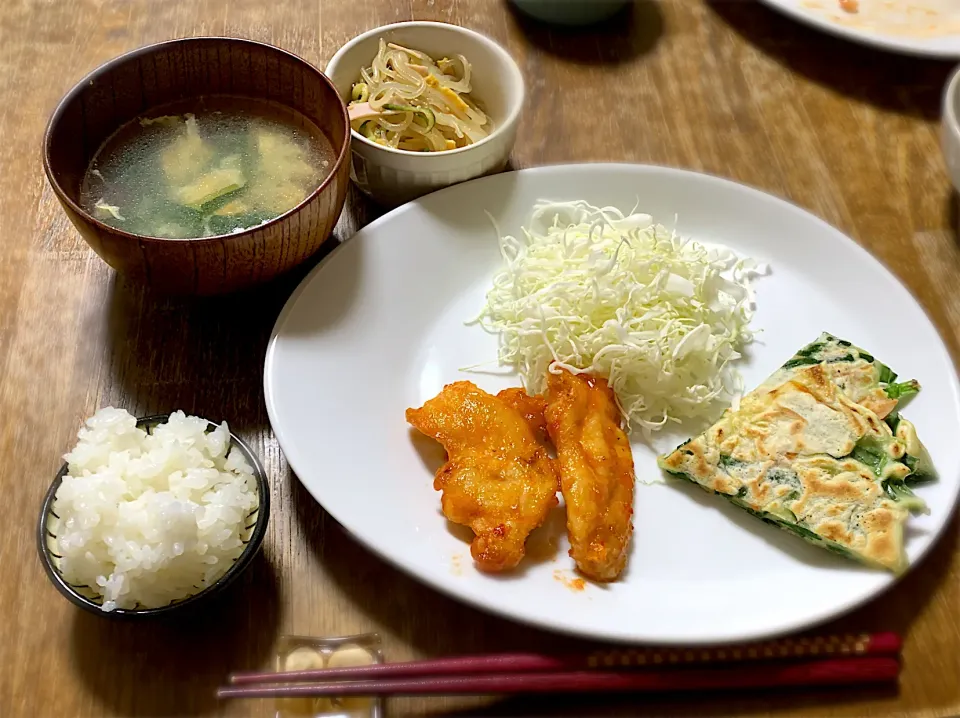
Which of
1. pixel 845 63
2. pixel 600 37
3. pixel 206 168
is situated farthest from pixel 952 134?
pixel 206 168

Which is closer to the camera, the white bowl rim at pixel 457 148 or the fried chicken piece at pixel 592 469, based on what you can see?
the fried chicken piece at pixel 592 469

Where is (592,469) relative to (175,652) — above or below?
above

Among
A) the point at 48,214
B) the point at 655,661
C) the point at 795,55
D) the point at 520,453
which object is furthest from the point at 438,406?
the point at 795,55

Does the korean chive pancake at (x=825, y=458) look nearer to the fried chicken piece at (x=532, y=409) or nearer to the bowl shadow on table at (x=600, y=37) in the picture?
the fried chicken piece at (x=532, y=409)

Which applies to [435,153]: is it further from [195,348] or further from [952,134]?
[952,134]

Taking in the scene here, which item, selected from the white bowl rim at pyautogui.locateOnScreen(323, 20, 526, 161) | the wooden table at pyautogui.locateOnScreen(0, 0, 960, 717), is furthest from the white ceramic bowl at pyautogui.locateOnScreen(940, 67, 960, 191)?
the white bowl rim at pyautogui.locateOnScreen(323, 20, 526, 161)

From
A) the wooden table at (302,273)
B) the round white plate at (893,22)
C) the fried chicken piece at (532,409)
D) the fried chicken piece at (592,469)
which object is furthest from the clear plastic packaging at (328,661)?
the round white plate at (893,22)

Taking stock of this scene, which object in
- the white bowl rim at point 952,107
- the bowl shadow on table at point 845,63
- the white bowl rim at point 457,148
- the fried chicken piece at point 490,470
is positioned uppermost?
the white bowl rim at point 952,107
